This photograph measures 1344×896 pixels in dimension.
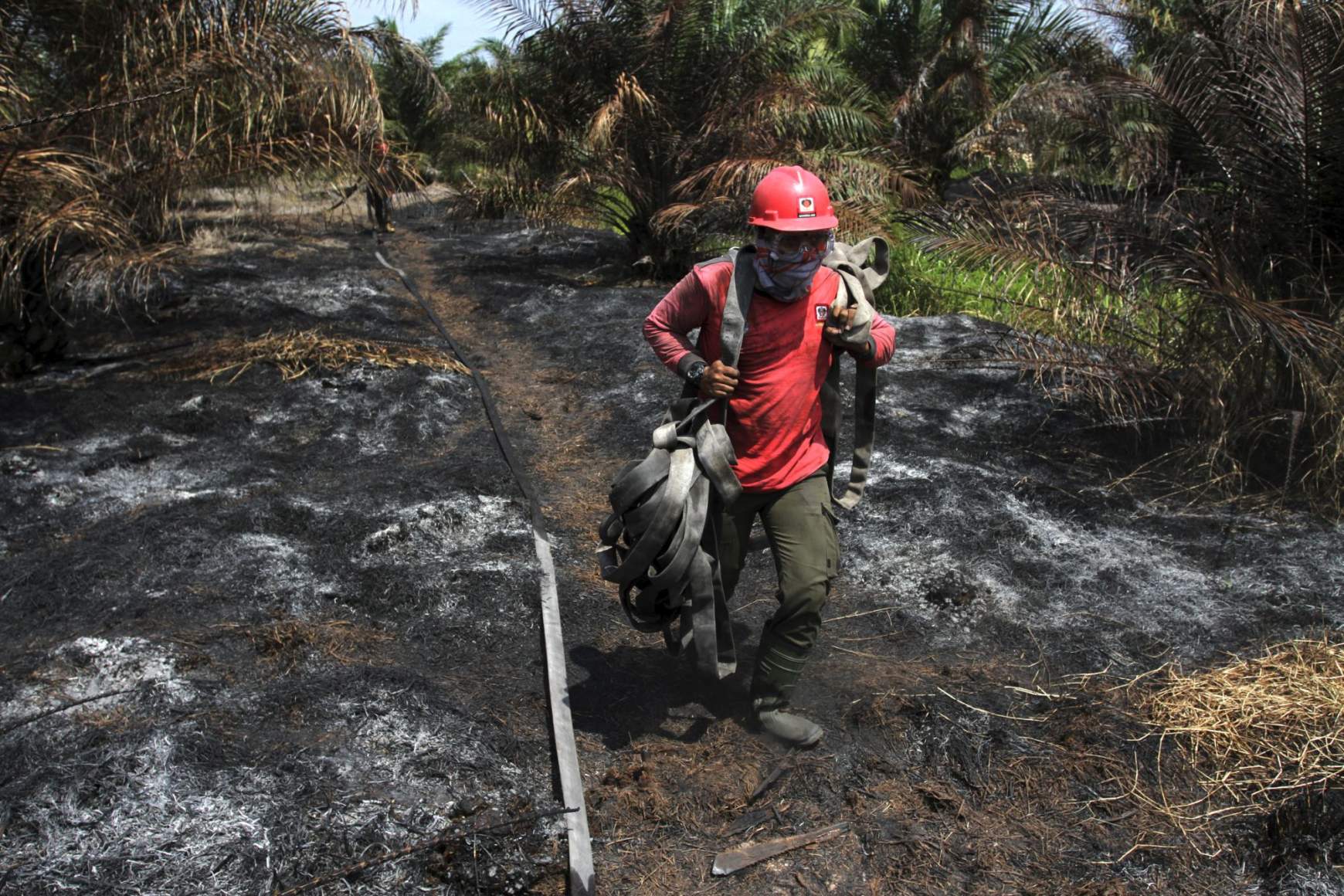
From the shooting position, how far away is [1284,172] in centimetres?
649

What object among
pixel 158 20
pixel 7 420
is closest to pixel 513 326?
pixel 158 20

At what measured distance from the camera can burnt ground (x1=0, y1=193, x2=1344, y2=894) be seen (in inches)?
135

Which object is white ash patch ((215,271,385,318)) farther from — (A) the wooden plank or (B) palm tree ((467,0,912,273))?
(A) the wooden plank

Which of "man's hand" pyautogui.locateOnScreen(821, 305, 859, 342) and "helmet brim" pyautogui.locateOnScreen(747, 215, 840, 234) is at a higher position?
"helmet brim" pyautogui.locateOnScreen(747, 215, 840, 234)

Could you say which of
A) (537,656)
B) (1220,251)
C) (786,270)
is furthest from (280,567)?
(1220,251)

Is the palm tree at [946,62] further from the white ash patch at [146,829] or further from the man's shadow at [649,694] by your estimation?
the white ash patch at [146,829]

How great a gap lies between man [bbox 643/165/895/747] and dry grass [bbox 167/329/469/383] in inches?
202

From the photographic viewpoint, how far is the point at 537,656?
4559 millimetres

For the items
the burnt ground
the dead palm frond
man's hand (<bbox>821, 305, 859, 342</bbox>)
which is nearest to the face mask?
man's hand (<bbox>821, 305, 859, 342</bbox>)

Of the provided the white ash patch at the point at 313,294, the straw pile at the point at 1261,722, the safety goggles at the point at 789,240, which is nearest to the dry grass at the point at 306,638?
the safety goggles at the point at 789,240

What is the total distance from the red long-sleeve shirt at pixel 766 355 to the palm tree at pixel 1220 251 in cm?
321

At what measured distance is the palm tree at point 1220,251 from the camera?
20.1ft

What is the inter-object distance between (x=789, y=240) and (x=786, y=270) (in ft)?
0.39

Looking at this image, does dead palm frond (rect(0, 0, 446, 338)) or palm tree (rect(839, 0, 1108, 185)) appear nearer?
dead palm frond (rect(0, 0, 446, 338))
